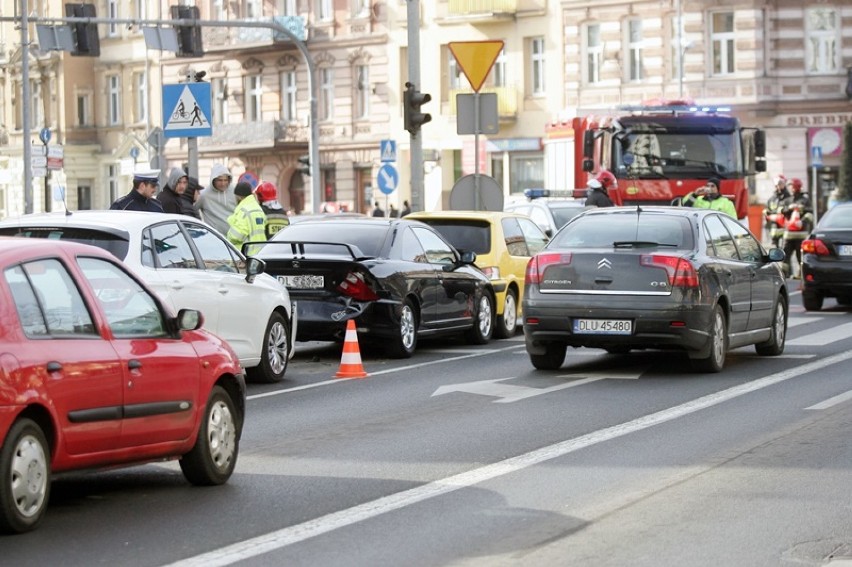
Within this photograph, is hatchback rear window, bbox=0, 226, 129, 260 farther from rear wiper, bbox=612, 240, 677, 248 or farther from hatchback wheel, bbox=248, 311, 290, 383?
rear wiper, bbox=612, 240, 677, 248

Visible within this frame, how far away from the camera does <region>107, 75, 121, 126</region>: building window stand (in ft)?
254

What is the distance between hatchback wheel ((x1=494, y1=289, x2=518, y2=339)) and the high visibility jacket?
131 inches

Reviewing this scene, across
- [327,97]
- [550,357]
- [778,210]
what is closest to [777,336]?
[550,357]

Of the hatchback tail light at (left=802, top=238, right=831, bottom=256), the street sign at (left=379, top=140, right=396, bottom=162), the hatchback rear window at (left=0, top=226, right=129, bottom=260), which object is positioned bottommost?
the hatchback tail light at (left=802, top=238, right=831, bottom=256)

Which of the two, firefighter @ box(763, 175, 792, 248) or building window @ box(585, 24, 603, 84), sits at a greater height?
building window @ box(585, 24, 603, 84)

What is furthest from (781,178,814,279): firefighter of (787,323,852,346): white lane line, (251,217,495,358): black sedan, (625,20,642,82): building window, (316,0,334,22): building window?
(316,0,334,22): building window

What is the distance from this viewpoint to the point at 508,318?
23188 mm

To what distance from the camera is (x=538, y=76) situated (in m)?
59.9

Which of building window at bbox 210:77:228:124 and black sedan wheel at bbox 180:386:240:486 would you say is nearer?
black sedan wheel at bbox 180:386:240:486

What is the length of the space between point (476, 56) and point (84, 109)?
54.4 meters

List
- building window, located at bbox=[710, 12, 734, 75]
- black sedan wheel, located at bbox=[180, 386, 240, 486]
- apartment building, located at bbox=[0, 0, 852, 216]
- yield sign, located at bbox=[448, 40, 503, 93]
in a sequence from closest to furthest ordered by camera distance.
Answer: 1. black sedan wheel, located at bbox=[180, 386, 240, 486]
2. yield sign, located at bbox=[448, 40, 503, 93]
3. apartment building, located at bbox=[0, 0, 852, 216]
4. building window, located at bbox=[710, 12, 734, 75]

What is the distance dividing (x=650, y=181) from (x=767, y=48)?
24.2 meters

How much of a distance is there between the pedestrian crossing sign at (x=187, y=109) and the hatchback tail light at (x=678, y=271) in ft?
34.2

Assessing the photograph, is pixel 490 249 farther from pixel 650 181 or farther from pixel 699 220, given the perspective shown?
pixel 650 181
